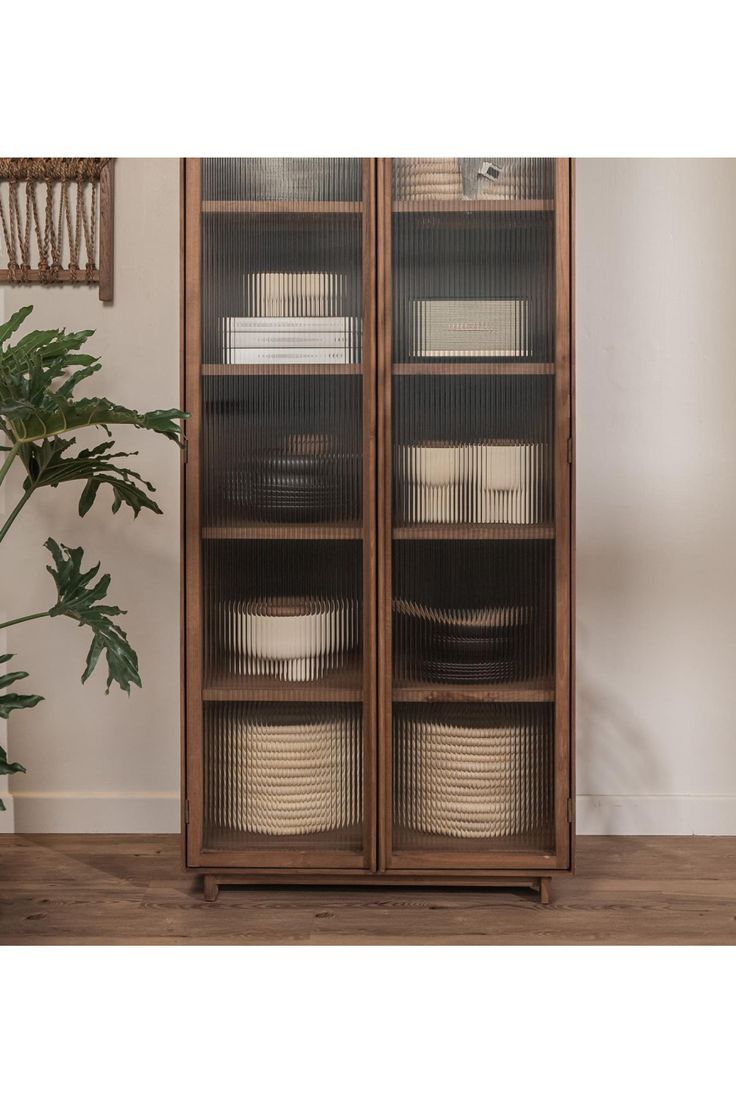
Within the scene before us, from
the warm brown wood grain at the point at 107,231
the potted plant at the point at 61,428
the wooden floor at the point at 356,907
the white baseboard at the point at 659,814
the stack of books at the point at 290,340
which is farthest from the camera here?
the white baseboard at the point at 659,814

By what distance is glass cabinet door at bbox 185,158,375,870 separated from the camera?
1.97m

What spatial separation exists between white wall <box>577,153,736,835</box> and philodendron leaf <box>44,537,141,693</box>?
4.23 ft

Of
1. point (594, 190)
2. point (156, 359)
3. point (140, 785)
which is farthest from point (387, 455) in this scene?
point (140, 785)

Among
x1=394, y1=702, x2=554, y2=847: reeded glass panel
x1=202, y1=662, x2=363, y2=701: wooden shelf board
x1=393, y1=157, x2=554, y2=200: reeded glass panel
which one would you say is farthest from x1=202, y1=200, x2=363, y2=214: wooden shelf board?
x1=394, y1=702, x2=554, y2=847: reeded glass panel

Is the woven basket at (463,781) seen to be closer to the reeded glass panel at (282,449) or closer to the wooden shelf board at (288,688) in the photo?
the wooden shelf board at (288,688)

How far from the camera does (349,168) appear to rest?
6.44 feet

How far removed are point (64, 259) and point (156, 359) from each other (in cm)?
37

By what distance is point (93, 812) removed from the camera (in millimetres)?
2500

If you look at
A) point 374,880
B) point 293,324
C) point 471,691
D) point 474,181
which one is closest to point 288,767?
point 374,880

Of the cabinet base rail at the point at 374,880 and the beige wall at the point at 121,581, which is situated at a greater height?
the beige wall at the point at 121,581

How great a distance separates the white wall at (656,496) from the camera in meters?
2.40

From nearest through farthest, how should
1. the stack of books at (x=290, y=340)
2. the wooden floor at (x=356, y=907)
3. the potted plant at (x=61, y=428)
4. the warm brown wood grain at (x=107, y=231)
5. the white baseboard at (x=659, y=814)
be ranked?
the potted plant at (x=61, y=428) < the wooden floor at (x=356, y=907) < the stack of books at (x=290, y=340) < the warm brown wood grain at (x=107, y=231) < the white baseboard at (x=659, y=814)

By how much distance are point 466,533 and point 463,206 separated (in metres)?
0.74

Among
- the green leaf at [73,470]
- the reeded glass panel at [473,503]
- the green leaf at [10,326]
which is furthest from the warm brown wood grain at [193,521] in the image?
the reeded glass panel at [473,503]
